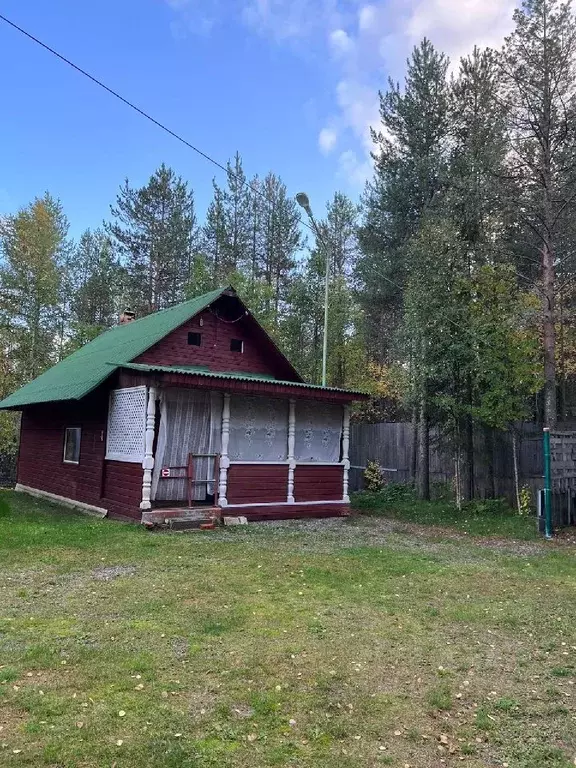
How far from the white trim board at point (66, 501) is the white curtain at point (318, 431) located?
4.12 metres

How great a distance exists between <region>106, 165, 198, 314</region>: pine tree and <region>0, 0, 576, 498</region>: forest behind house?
83mm

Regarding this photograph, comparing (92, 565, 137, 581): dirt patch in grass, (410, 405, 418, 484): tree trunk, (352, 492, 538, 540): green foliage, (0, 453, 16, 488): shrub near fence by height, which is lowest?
(92, 565, 137, 581): dirt patch in grass

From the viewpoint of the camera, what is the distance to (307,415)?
1239 cm

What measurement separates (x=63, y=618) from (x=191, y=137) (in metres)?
8.15

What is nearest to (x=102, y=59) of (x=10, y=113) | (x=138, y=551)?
(x=10, y=113)

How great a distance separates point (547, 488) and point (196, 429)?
6.40m

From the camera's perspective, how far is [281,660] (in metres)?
4.01

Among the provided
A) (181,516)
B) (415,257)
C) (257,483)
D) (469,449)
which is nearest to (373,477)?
(469,449)

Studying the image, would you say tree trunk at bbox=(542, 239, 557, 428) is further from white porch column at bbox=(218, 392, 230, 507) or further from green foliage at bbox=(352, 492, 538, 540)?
white porch column at bbox=(218, 392, 230, 507)

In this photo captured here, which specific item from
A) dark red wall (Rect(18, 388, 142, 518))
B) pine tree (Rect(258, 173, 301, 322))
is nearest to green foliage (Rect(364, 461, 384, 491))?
dark red wall (Rect(18, 388, 142, 518))

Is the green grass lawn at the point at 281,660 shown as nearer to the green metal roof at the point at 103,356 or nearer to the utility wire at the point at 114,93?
the green metal roof at the point at 103,356

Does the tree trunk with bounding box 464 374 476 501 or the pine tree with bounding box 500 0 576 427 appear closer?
the pine tree with bounding box 500 0 576 427

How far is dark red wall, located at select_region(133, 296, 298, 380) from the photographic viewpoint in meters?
12.9

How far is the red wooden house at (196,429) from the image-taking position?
34.6 ft
